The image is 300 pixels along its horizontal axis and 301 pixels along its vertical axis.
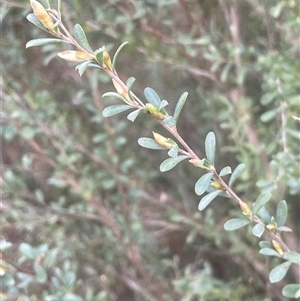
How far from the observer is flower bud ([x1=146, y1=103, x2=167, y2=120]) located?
374mm

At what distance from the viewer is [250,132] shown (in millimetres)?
904

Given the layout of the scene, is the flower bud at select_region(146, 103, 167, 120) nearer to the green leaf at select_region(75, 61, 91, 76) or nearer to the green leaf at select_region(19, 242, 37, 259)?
the green leaf at select_region(75, 61, 91, 76)

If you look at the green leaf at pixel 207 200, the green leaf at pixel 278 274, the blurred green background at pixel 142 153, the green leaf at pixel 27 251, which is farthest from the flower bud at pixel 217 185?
the green leaf at pixel 27 251

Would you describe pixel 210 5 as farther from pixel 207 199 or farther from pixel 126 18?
pixel 207 199

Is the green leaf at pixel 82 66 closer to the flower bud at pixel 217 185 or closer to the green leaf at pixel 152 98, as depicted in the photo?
the green leaf at pixel 152 98

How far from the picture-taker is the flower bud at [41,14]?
1.23 feet

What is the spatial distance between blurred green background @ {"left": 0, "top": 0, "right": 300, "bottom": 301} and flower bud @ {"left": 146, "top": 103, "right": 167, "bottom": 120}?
0.92ft

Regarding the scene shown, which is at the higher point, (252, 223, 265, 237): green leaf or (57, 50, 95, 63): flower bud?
(57, 50, 95, 63): flower bud

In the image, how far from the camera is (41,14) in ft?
1.23

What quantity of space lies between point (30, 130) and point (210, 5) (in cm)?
53

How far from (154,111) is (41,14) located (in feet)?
0.42

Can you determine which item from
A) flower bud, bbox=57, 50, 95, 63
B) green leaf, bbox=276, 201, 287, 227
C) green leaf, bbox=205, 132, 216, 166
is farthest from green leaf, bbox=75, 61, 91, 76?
green leaf, bbox=276, 201, 287, 227

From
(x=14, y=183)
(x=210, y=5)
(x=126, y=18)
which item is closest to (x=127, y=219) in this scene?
(x=14, y=183)

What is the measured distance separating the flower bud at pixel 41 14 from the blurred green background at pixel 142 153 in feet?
1.04
